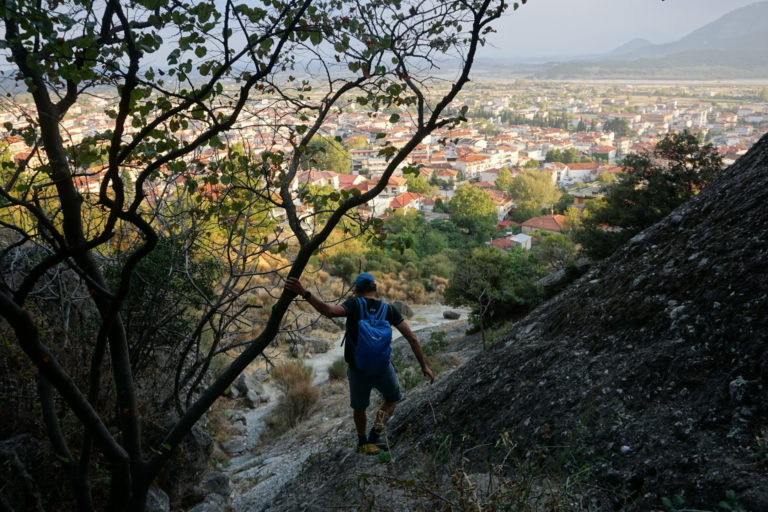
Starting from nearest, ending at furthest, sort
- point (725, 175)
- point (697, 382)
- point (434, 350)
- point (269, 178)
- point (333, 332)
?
point (697, 382) < point (269, 178) < point (725, 175) < point (434, 350) < point (333, 332)

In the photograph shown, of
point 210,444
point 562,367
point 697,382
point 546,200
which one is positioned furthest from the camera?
point 546,200

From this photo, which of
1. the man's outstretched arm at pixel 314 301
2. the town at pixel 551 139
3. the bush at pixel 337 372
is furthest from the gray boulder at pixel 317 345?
the man's outstretched arm at pixel 314 301

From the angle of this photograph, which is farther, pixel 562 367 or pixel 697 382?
pixel 562 367

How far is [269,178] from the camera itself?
3.31 meters

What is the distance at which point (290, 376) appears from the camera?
384 inches

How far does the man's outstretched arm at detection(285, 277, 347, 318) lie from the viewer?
9.87ft

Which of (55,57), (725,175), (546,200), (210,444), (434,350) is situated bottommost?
(546,200)

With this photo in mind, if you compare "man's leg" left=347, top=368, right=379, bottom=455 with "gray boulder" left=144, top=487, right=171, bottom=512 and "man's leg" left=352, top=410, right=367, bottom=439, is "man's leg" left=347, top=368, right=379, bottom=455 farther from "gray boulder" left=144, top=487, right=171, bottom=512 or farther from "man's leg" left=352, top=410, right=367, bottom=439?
"gray boulder" left=144, top=487, right=171, bottom=512

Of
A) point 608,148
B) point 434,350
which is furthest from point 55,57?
point 608,148

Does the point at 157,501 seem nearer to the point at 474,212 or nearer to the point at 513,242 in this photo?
the point at 513,242

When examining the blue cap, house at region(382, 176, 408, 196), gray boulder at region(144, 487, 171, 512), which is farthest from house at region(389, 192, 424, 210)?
the blue cap

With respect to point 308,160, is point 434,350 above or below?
below

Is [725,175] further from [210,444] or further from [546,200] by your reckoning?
[546,200]

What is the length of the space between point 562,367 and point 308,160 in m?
2.22
